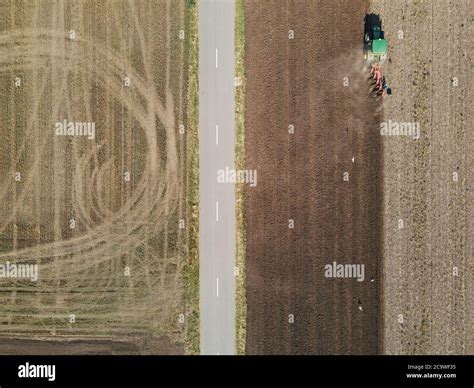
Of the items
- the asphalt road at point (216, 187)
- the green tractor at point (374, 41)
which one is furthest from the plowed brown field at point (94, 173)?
the green tractor at point (374, 41)

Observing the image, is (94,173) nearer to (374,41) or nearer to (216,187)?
(216,187)

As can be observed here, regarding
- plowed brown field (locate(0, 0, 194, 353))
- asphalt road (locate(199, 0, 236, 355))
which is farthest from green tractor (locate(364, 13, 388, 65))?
plowed brown field (locate(0, 0, 194, 353))

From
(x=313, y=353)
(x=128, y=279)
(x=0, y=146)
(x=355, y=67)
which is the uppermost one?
(x=355, y=67)

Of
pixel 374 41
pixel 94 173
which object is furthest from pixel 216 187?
pixel 374 41

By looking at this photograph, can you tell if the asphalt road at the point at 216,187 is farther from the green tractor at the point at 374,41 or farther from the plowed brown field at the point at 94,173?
the green tractor at the point at 374,41
